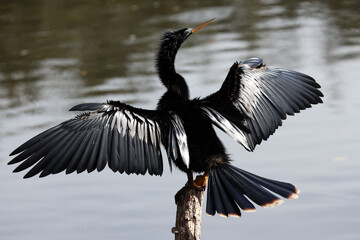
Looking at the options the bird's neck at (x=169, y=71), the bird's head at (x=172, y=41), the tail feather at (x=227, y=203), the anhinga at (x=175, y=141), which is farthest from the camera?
the bird's head at (x=172, y=41)

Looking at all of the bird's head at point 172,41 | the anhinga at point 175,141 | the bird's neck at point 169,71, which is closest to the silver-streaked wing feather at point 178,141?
the anhinga at point 175,141

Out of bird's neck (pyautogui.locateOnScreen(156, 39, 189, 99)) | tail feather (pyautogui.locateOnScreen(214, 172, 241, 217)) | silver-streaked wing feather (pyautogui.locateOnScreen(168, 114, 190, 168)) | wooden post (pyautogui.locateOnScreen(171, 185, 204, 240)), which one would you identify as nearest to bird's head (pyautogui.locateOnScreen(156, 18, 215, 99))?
bird's neck (pyautogui.locateOnScreen(156, 39, 189, 99))

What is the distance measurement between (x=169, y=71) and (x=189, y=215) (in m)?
0.97

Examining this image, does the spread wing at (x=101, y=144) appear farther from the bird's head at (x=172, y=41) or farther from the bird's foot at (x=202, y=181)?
the bird's head at (x=172, y=41)

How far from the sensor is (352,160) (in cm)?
707

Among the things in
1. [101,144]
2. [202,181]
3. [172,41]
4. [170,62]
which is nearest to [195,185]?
[202,181]

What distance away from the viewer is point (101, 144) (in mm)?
4336

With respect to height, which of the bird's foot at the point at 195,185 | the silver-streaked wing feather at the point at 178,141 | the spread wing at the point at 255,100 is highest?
the spread wing at the point at 255,100

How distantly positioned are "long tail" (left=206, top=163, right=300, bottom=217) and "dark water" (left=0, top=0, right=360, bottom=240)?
67.7 inches

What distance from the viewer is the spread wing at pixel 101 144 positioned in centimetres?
427

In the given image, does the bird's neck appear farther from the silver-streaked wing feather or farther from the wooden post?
the wooden post

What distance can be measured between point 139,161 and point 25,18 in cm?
1000

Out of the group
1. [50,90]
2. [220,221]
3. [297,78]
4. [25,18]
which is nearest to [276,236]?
[220,221]

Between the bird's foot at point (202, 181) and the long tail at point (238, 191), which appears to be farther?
the bird's foot at point (202, 181)
